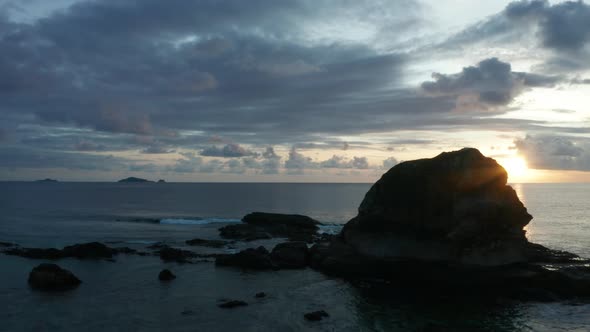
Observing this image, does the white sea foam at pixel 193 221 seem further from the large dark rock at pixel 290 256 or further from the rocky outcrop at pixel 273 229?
the large dark rock at pixel 290 256

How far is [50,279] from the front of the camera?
37.2 metres

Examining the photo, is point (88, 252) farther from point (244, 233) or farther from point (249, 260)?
point (244, 233)

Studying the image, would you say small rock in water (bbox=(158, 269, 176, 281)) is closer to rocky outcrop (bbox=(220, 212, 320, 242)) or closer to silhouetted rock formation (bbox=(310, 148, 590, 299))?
silhouetted rock formation (bbox=(310, 148, 590, 299))

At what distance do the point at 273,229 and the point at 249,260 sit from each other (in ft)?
95.3

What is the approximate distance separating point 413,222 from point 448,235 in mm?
3650

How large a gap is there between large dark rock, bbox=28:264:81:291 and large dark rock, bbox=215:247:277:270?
1463cm

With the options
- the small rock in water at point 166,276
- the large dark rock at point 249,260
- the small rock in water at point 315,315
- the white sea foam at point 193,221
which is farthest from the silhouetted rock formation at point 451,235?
the white sea foam at point 193,221

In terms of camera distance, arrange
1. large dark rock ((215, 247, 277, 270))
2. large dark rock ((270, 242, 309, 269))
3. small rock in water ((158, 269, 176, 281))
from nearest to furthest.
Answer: small rock in water ((158, 269, 176, 281))
large dark rock ((215, 247, 277, 270))
large dark rock ((270, 242, 309, 269))

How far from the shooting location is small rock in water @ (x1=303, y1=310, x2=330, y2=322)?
30.1 meters

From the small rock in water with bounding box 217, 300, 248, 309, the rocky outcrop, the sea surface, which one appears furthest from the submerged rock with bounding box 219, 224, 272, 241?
the small rock in water with bounding box 217, 300, 248, 309

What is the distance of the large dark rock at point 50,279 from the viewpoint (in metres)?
37.1

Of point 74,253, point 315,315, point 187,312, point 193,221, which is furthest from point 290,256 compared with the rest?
point 193,221

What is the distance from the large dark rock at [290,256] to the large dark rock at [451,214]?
7.10 m

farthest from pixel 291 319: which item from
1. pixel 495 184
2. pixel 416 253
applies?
pixel 495 184
